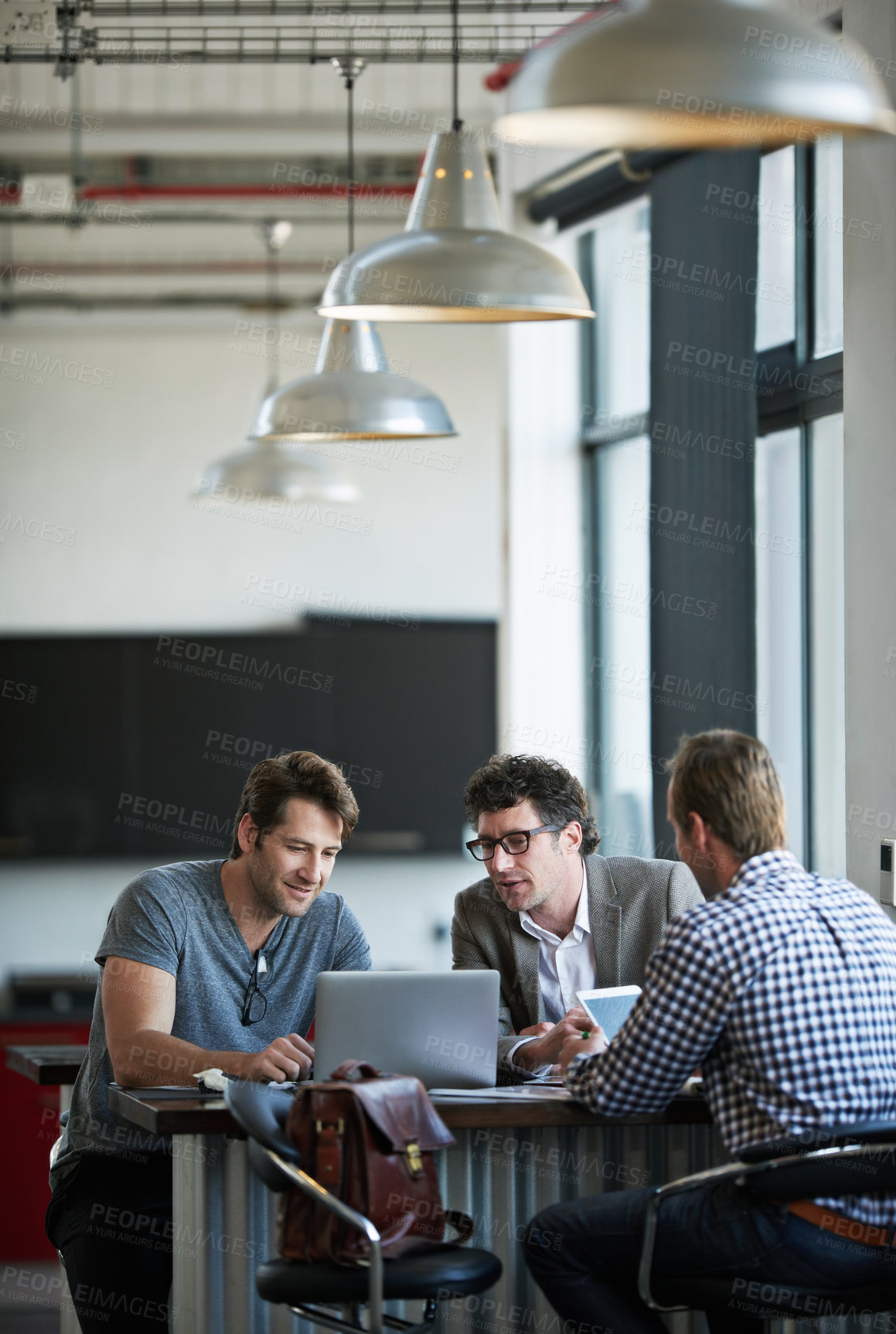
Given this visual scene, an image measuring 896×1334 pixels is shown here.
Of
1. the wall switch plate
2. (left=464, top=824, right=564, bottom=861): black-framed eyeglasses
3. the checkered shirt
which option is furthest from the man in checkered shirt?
the wall switch plate

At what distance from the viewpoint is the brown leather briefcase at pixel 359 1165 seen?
252cm

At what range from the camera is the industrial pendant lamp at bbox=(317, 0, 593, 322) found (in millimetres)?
2848

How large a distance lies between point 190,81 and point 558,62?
536cm

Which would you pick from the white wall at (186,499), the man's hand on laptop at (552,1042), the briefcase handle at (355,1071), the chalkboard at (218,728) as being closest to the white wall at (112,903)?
the chalkboard at (218,728)

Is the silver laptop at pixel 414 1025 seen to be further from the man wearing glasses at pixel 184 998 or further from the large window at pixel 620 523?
the large window at pixel 620 523

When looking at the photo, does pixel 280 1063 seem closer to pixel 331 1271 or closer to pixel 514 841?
pixel 331 1271

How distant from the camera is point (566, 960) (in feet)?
11.7

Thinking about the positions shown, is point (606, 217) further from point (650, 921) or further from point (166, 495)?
point (650, 921)

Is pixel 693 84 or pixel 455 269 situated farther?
pixel 455 269

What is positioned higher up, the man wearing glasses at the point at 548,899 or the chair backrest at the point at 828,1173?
the man wearing glasses at the point at 548,899

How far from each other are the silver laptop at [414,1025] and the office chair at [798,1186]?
0.46m

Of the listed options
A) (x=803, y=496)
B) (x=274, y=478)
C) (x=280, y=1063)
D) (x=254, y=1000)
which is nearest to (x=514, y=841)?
(x=254, y=1000)

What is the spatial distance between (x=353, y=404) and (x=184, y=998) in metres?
1.42

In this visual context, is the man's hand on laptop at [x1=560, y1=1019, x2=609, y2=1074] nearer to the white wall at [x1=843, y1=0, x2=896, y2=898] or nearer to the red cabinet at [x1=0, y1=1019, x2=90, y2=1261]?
the white wall at [x1=843, y1=0, x2=896, y2=898]
